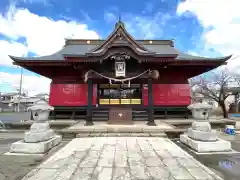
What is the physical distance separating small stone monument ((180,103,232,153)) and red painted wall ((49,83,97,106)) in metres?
8.23

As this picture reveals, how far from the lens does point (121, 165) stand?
420 centimetres

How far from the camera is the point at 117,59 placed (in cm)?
972

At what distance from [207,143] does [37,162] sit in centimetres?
542

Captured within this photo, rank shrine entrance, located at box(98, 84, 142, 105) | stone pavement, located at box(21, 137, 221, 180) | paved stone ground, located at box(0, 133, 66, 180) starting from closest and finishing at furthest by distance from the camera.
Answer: stone pavement, located at box(21, 137, 221, 180) → paved stone ground, located at box(0, 133, 66, 180) → shrine entrance, located at box(98, 84, 142, 105)

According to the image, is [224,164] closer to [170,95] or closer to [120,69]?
[120,69]

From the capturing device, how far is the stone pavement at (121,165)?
11.8 feet

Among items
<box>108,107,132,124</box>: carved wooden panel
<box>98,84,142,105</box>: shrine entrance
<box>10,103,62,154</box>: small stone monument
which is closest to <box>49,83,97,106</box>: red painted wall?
<box>98,84,142,105</box>: shrine entrance

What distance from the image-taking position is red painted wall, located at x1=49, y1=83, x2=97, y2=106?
40.3 ft

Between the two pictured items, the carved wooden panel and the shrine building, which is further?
the carved wooden panel

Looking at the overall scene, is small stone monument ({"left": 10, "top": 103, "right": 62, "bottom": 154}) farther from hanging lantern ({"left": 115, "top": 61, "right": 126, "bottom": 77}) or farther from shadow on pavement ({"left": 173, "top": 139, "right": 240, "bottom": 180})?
shadow on pavement ({"left": 173, "top": 139, "right": 240, "bottom": 180})

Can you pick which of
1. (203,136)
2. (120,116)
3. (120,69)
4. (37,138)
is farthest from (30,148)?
(120,69)

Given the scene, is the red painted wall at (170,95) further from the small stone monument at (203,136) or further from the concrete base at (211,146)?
the concrete base at (211,146)

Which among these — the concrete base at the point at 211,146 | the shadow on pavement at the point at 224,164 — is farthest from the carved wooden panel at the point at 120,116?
the shadow on pavement at the point at 224,164

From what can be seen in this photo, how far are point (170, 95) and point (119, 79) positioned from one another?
15.5ft
